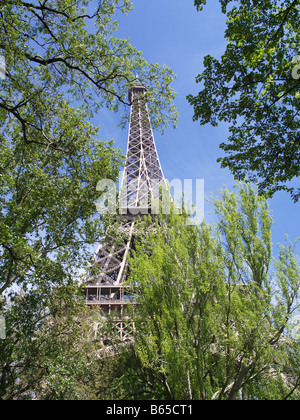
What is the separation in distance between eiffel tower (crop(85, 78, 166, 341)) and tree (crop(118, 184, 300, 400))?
95.9 inches

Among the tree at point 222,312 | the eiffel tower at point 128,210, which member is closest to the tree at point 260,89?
the tree at point 222,312

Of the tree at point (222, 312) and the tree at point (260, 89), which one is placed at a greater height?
the tree at point (260, 89)

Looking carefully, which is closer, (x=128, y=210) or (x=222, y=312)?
(x=222, y=312)

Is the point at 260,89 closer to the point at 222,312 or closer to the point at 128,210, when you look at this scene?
the point at 222,312

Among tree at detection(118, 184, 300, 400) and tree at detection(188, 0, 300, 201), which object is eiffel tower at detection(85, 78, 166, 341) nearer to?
tree at detection(118, 184, 300, 400)

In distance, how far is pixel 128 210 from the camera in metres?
27.6

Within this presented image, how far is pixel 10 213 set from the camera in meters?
6.83

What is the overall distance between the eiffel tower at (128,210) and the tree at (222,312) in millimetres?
2436

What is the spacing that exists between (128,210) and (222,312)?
68.8ft

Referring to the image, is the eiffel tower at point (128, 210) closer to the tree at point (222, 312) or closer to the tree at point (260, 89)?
the tree at point (222, 312)

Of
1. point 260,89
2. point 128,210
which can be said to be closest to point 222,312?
point 260,89

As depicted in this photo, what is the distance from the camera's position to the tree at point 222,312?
21.4ft

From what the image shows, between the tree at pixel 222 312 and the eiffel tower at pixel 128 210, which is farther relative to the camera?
the eiffel tower at pixel 128 210

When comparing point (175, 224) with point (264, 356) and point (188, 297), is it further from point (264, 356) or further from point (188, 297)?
point (264, 356)
